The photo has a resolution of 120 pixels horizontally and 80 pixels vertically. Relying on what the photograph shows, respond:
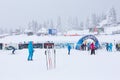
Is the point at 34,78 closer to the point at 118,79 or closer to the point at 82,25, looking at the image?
the point at 118,79

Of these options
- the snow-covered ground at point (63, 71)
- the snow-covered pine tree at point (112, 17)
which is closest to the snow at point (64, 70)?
the snow-covered ground at point (63, 71)

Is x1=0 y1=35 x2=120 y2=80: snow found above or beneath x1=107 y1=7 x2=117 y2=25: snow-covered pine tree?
beneath

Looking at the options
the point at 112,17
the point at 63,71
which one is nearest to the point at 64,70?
the point at 63,71

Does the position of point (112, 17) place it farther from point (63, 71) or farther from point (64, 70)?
point (63, 71)

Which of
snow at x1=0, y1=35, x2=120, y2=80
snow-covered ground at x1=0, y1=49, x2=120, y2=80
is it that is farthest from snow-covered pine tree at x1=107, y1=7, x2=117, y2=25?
snow-covered ground at x1=0, y1=49, x2=120, y2=80

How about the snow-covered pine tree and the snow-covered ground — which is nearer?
the snow-covered ground

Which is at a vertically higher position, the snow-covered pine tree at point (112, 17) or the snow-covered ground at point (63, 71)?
the snow-covered pine tree at point (112, 17)

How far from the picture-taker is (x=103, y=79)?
9.34 metres

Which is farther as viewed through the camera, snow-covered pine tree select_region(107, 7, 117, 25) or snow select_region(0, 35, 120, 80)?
snow-covered pine tree select_region(107, 7, 117, 25)

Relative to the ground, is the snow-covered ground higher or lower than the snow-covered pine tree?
lower

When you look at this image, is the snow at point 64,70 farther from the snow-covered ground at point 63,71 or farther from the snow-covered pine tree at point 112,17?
the snow-covered pine tree at point 112,17

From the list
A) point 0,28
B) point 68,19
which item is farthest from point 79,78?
point 0,28

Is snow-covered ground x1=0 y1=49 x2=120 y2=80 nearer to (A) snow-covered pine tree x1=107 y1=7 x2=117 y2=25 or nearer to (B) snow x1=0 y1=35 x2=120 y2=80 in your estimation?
(B) snow x1=0 y1=35 x2=120 y2=80

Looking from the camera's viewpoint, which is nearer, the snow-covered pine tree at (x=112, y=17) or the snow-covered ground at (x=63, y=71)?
the snow-covered ground at (x=63, y=71)
